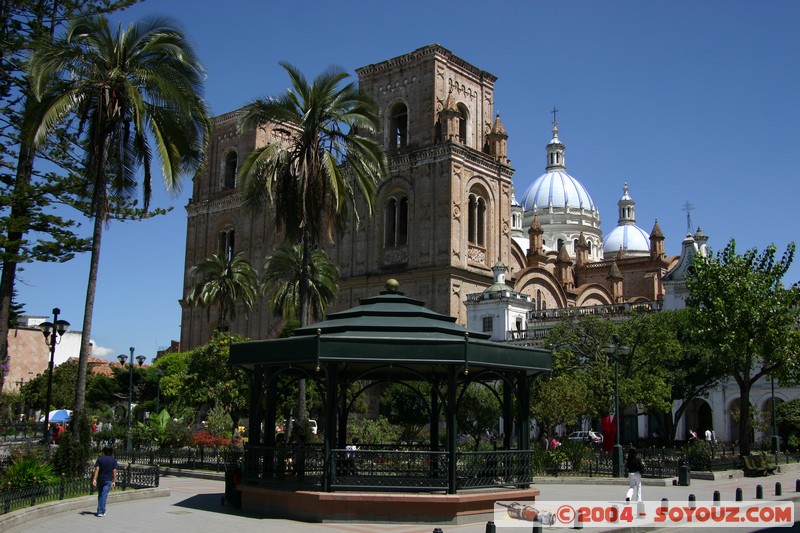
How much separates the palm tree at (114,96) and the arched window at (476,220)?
30.2 metres

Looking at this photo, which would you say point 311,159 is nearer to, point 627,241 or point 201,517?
point 201,517

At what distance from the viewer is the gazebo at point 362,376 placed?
14.3 meters

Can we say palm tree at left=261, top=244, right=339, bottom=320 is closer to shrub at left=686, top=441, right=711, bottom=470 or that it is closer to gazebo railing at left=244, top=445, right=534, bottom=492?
shrub at left=686, top=441, right=711, bottom=470

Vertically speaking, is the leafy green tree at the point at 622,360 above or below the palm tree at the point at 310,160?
below

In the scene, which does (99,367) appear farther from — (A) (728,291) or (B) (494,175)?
(A) (728,291)

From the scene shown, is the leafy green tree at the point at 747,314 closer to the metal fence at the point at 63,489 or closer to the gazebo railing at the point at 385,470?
the gazebo railing at the point at 385,470

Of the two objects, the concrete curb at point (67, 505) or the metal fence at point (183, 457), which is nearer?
the concrete curb at point (67, 505)

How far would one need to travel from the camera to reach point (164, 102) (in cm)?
2039

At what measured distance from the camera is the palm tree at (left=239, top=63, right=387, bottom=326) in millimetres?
24328

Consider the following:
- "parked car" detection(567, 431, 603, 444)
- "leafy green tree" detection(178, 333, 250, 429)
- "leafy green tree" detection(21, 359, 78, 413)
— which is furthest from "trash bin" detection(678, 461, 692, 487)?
"leafy green tree" detection(21, 359, 78, 413)

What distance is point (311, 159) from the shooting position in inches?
960

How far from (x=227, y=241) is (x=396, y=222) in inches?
657

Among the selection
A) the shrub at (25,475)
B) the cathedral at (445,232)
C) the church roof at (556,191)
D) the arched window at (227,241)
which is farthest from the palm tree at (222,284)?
the church roof at (556,191)

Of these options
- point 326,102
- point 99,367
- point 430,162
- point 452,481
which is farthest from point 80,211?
point 99,367
